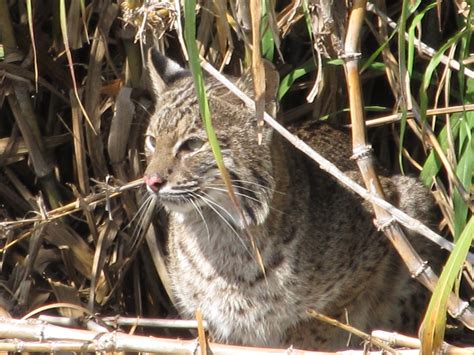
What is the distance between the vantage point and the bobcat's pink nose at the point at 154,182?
14.1 ft

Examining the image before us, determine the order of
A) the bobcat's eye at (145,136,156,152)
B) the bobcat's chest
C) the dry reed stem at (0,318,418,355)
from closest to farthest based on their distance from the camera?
the dry reed stem at (0,318,418,355) → the bobcat's eye at (145,136,156,152) → the bobcat's chest

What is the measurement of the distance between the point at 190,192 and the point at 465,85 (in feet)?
4.32

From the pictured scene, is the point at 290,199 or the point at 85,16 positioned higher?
the point at 85,16

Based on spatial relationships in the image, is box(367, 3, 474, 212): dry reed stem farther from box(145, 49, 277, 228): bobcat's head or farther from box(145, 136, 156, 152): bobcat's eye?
box(145, 136, 156, 152): bobcat's eye

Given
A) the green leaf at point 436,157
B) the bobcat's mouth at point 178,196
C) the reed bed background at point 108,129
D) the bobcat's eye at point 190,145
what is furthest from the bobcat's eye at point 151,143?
the green leaf at point 436,157

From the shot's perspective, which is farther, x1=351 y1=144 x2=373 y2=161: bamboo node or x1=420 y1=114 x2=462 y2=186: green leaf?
x1=420 y1=114 x2=462 y2=186: green leaf

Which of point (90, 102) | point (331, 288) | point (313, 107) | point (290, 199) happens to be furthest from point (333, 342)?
point (90, 102)

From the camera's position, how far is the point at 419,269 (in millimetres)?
4176

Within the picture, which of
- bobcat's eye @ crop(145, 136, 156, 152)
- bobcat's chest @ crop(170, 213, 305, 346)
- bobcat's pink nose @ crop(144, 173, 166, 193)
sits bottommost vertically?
bobcat's chest @ crop(170, 213, 305, 346)

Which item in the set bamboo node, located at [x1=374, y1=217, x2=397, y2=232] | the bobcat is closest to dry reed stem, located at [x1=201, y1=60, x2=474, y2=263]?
bamboo node, located at [x1=374, y1=217, x2=397, y2=232]

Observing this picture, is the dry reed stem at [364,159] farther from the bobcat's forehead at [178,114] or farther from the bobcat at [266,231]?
the bobcat's forehead at [178,114]

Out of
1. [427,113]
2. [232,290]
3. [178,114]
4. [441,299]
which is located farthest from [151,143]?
[441,299]

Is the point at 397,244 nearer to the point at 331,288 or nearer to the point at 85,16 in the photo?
the point at 331,288

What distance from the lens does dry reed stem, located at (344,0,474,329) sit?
4.06 metres
